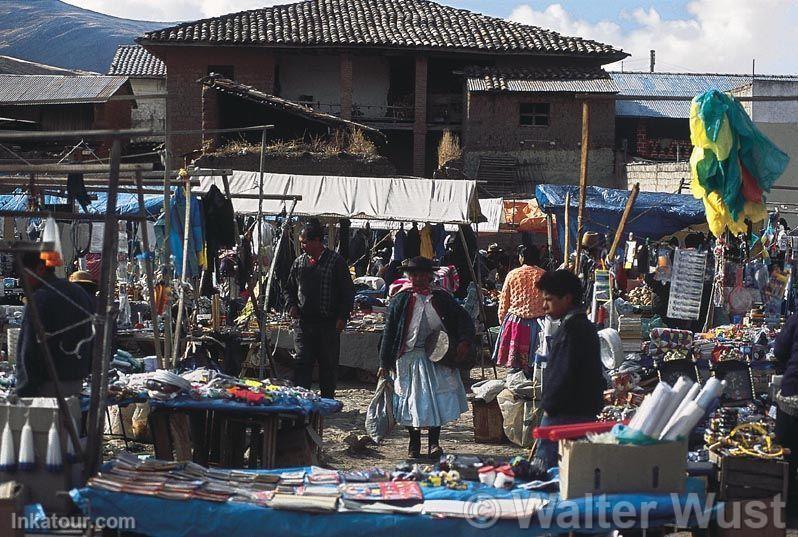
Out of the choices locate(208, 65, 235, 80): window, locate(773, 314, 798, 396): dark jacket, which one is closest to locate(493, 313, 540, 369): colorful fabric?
locate(773, 314, 798, 396): dark jacket

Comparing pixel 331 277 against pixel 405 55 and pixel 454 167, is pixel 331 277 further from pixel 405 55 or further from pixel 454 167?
pixel 405 55

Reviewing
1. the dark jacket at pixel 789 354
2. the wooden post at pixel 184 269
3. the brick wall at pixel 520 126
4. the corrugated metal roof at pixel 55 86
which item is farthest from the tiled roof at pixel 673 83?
the dark jacket at pixel 789 354

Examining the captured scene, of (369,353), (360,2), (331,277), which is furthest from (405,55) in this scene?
(331,277)

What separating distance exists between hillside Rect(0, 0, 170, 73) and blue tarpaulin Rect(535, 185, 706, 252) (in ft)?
149

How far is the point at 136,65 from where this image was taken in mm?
39844

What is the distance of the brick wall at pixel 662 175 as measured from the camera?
2347 cm

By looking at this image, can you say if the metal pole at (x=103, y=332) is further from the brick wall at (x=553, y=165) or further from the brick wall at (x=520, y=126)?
the brick wall at (x=520, y=126)

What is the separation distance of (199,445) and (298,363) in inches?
81.2

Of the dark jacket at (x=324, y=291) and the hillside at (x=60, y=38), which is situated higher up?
the hillside at (x=60, y=38)

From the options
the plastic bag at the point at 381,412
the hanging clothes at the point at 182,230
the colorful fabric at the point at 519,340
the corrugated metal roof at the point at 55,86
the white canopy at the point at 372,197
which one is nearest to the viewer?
the plastic bag at the point at 381,412

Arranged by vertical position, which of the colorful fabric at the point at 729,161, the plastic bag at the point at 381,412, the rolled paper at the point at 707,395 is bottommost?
the plastic bag at the point at 381,412

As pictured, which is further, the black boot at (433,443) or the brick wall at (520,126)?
the brick wall at (520,126)

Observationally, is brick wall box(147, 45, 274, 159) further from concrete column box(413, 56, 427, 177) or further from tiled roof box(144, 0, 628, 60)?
concrete column box(413, 56, 427, 177)

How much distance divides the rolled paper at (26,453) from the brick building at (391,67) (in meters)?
25.1
